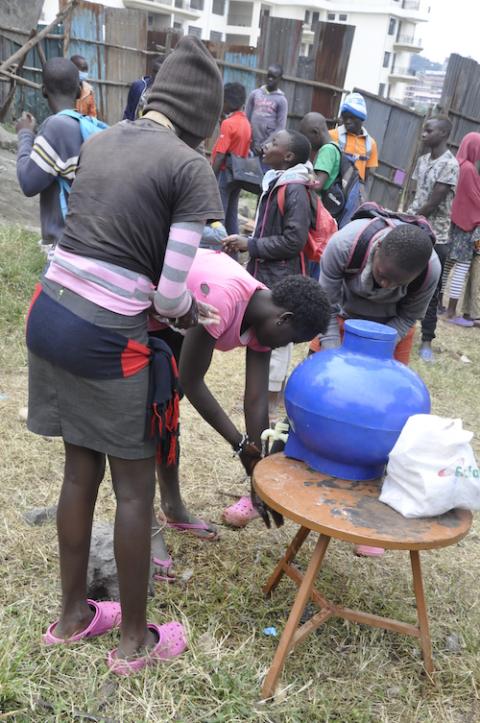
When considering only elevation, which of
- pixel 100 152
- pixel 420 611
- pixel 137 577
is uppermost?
pixel 100 152

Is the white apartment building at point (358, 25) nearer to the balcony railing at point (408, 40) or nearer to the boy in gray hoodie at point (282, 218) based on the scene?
the balcony railing at point (408, 40)

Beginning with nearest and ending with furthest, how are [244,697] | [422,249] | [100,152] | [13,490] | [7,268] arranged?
[100,152] < [244,697] < [422,249] < [13,490] < [7,268]

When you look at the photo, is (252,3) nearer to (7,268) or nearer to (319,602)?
(7,268)

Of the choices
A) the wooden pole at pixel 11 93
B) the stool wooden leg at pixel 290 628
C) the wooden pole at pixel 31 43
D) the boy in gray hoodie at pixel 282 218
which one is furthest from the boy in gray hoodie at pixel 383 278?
the wooden pole at pixel 11 93

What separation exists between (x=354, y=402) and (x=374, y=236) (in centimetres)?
122

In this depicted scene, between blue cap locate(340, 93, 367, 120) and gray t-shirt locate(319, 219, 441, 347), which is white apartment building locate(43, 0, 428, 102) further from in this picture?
gray t-shirt locate(319, 219, 441, 347)

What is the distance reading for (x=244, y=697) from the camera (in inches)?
83.6

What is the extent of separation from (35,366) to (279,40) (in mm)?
10616

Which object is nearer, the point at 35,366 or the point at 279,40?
the point at 35,366

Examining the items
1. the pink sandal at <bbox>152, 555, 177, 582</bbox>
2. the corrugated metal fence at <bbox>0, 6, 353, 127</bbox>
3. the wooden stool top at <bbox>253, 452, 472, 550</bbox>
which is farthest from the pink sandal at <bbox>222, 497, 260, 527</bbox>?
the corrugated metal fence at <bbox>0, 6, 353, 127</bbox>

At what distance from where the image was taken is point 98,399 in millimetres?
1875

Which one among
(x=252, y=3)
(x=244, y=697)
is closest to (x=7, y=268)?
(x=244, y=697)

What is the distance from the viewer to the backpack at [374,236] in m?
2.98

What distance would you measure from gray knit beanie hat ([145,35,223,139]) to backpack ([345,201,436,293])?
126cm
